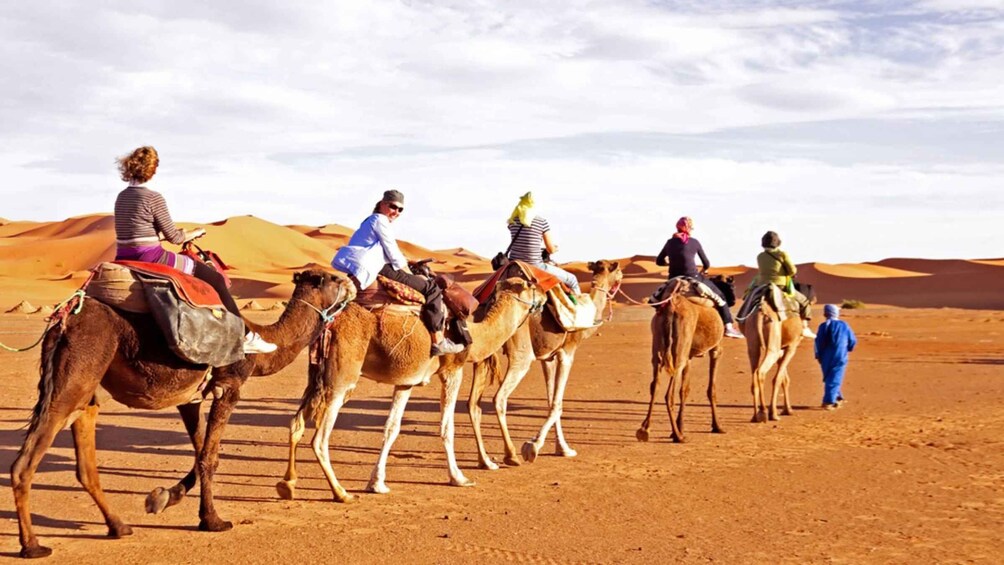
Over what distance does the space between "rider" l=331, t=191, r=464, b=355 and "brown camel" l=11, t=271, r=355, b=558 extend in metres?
0.86

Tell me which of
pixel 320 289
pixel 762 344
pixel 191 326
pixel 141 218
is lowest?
pixel 762 344

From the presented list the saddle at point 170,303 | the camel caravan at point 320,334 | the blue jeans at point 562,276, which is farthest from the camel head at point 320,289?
the blue jeans at point 562,276

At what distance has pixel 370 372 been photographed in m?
10.5

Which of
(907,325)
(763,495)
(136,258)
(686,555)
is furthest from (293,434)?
(907,325)

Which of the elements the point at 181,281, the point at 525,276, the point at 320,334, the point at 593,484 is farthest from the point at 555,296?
the point at 181,281

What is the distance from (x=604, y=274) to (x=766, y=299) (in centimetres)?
349

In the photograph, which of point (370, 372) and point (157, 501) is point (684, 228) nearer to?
point (370, 372)

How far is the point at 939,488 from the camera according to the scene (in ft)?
36.2

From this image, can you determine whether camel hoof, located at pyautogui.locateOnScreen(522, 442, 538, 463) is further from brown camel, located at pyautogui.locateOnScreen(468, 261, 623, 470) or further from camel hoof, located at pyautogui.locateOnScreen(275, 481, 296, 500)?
camel hoof, located at pyautogui.locateOnScreen(275, 481, 296, 500)

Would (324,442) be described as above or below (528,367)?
below

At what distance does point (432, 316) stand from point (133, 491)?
3.38 metres

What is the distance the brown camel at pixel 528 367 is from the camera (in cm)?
1218

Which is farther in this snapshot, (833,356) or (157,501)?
(833,356)

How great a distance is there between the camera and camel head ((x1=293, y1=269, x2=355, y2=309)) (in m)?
9.59
